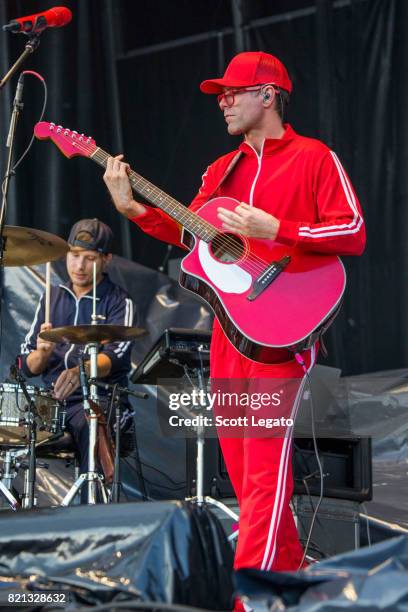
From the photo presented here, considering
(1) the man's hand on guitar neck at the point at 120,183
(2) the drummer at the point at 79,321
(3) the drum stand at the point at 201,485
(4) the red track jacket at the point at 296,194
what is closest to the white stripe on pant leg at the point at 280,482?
(4) the red track jacket at the point at 296,194

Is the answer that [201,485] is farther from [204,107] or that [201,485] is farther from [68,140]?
[204,107]

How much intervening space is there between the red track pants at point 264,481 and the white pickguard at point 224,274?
0.19 m

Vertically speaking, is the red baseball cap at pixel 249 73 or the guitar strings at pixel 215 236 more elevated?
the red baseball cap at pixel 249 73

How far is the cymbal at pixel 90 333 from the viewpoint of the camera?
442 cm

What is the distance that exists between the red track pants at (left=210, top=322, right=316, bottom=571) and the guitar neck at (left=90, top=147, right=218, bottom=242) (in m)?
0.37

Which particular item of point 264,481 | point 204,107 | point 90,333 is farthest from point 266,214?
point 204,107

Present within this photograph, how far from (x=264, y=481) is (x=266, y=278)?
2.17 feet

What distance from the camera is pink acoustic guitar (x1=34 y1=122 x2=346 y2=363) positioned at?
10.3 ft

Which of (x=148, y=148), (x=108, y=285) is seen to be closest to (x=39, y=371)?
(x=108, y=285)

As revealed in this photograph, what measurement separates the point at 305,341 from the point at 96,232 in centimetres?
236

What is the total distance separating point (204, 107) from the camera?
20.5ft

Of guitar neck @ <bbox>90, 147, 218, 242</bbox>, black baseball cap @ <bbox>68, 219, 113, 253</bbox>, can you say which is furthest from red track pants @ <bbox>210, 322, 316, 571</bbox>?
black baseball cap @ <bbox>68, 219, 113, 253</bbox>

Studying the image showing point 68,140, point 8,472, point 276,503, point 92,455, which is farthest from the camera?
point 8,472

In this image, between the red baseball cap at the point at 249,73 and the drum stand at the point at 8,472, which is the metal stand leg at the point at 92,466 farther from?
the red baseball cap at the point at 249,73
